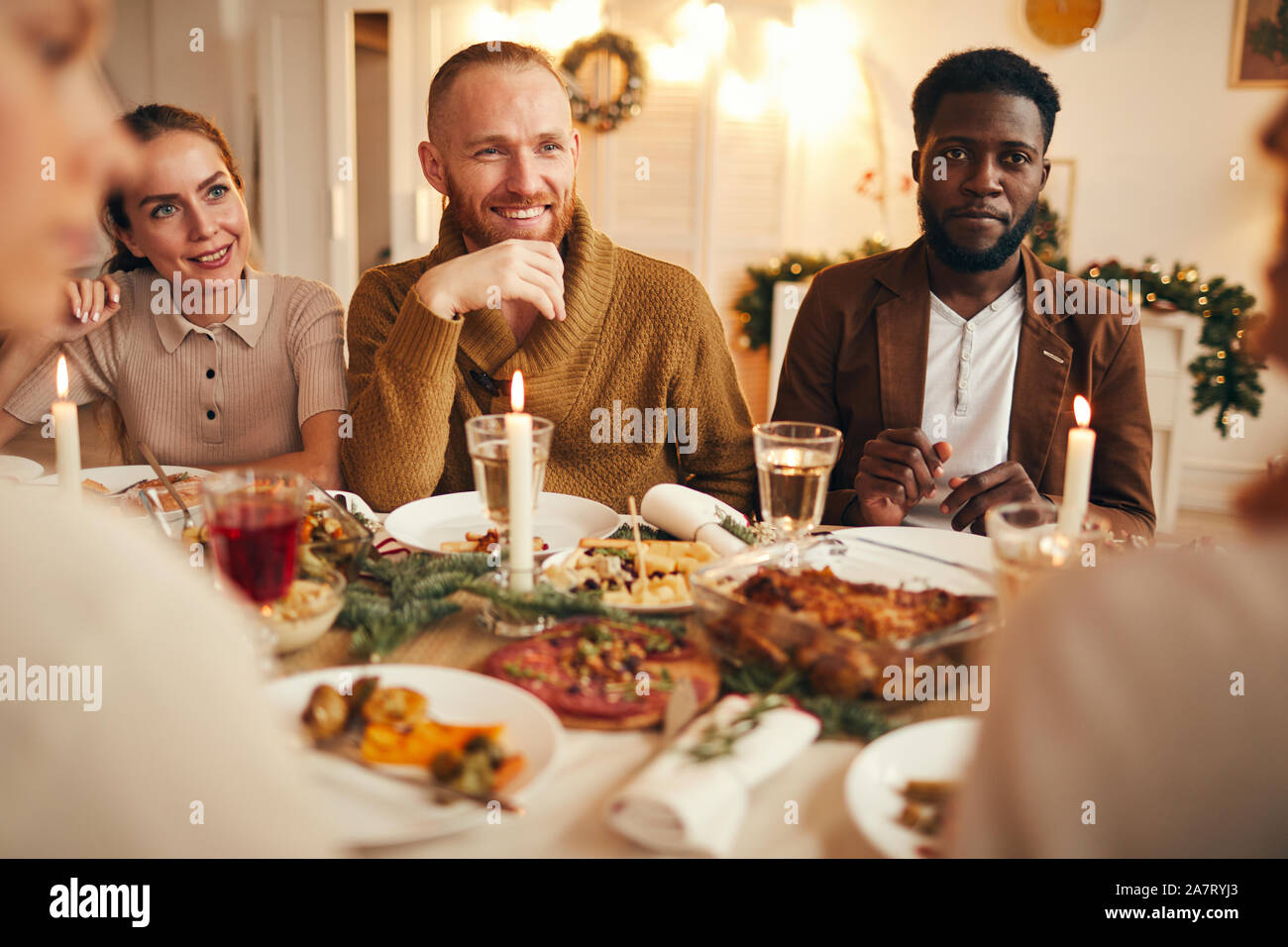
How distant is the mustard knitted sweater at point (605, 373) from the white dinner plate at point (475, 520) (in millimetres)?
359

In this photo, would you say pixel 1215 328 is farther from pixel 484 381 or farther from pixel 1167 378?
pixel 484 381

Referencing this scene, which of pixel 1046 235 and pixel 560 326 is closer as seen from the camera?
pixel 560 326

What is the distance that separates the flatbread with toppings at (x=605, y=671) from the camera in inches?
38.7

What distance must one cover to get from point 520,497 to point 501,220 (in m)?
1.14

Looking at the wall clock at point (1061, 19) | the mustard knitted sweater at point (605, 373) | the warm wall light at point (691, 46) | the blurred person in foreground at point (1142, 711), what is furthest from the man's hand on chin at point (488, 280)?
the wall clock at point (1061, 19)

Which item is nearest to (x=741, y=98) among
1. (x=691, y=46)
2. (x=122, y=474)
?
(x=691, y=46)

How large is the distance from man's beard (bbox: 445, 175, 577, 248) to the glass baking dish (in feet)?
3.93

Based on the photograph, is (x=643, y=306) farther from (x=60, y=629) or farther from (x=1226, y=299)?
(x=1226, y=299)

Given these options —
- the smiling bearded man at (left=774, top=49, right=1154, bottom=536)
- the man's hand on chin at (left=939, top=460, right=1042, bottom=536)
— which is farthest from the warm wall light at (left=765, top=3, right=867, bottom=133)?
the man's hand on chin at (left=939, top=460, right=1042, bottom=536)

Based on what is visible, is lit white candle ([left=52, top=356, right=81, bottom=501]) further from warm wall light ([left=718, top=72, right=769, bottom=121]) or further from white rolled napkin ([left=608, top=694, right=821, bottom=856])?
warm wall light ([left=718, top=72, right=769, bottom=121])

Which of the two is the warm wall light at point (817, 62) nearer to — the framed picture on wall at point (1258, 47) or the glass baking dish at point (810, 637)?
the framed picture on wall at point (1258, 47)

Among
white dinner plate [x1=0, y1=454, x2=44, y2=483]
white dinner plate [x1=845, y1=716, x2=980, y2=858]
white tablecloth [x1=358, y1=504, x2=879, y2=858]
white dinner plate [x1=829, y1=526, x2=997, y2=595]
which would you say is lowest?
white tablecloth [x1=358, y1=504, x2=879, y2=858]

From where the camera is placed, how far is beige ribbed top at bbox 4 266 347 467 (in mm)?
2234

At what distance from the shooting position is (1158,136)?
17.5 feet
